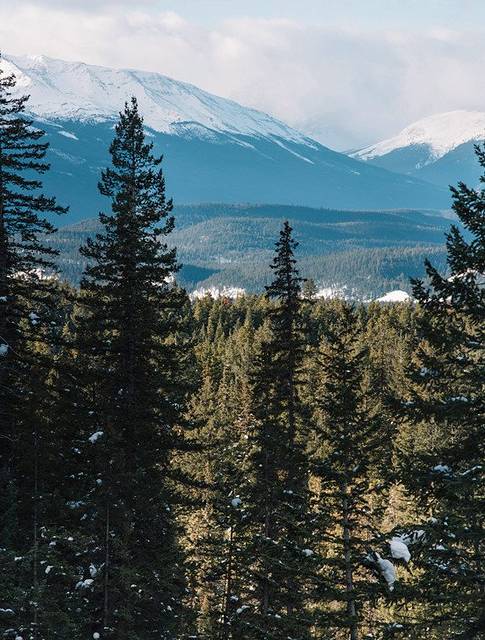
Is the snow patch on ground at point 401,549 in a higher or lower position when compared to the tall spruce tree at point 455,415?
lower

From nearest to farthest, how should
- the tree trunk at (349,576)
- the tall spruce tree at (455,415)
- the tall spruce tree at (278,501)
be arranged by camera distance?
the tall spruce tree at (455,415) → the tree trunk at (349,576) → the tall spruce tree at (278,501)

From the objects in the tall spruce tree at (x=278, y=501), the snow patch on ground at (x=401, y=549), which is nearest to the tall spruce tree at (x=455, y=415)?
the snow patch on ground at (x=401, y=549)

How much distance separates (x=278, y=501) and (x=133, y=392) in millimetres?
5965

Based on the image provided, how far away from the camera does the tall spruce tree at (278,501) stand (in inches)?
827

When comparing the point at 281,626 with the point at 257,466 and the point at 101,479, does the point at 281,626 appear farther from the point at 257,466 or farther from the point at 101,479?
the point at 101,479

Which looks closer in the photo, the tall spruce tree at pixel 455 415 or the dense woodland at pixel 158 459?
the tall spruce tree at pixel 455 415

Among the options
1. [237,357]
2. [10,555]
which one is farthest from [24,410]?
[237,357]

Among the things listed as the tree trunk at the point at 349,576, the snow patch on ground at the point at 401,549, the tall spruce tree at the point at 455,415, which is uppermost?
the tall spruce tree at the point at 455,415

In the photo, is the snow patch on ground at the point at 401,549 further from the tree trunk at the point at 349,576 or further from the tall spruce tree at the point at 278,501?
the tall spruce tree at the point at 278,501

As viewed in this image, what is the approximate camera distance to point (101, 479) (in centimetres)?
1823

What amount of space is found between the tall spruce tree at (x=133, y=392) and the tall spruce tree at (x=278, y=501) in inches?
103

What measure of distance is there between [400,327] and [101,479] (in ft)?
303

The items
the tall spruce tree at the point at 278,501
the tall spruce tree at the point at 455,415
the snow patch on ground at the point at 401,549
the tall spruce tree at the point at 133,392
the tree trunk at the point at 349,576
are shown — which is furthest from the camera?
the tall spruce tree at the point at 278,501

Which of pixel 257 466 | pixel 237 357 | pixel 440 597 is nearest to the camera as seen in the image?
pixel 440 597
